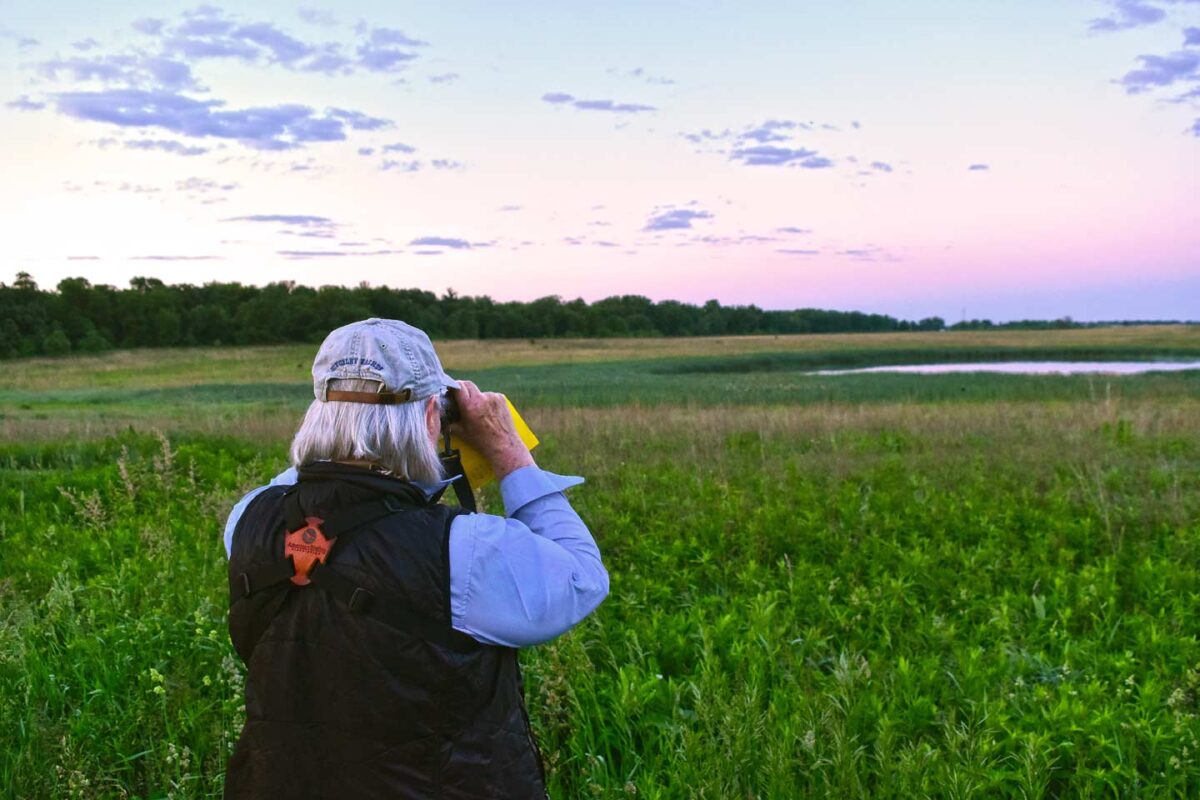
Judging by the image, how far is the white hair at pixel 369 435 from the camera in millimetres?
1929

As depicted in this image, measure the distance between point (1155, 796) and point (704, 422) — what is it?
11202 mm

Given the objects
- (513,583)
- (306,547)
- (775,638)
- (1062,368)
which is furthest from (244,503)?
(1062,368)

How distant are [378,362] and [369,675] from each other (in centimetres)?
64

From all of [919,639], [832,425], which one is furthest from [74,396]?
[919,639]

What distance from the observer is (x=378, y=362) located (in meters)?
1.91

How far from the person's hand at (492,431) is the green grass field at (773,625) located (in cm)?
153

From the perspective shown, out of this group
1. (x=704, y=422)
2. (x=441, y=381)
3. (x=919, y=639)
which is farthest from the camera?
(x=704, y=422)

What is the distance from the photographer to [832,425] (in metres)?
13.5

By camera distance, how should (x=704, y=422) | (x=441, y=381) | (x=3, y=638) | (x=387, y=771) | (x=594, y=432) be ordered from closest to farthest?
(x=387, y=771) < (x=441, y=381) < (x=3, y=638) < (x=594, y=432) < (x=704, y=422)

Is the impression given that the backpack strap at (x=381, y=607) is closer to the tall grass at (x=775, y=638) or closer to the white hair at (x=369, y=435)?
the white hair at (x=369, y=435)

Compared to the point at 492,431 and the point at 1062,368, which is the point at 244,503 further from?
the point at 1062,368

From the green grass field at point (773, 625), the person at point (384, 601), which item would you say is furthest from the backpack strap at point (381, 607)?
the green grass field at point (773, 625)

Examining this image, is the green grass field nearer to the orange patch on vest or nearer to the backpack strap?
the backpack strap

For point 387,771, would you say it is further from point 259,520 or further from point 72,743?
point 72,743
